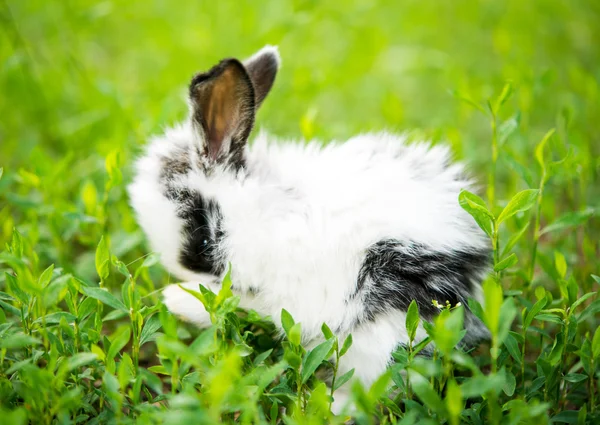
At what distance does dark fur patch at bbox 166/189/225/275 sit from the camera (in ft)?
7.63

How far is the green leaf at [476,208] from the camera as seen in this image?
6.31 feet

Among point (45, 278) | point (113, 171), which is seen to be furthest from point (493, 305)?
point (113, 171)

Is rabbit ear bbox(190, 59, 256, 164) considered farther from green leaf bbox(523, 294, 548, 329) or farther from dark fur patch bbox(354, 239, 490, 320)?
green leaf bbox(523, 294, 548, 329)

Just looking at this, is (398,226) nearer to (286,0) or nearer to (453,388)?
(453,388)

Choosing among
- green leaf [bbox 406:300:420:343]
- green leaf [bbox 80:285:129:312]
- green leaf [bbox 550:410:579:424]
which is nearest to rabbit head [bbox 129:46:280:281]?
green leaf [bbox 80:285:129:312]

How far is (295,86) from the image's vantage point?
3768 mm

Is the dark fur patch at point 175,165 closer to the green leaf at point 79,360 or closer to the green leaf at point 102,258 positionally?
the green leaf at point 102,258

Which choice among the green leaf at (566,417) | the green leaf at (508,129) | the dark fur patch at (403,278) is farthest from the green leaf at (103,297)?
A: the green leaf at (508,129)

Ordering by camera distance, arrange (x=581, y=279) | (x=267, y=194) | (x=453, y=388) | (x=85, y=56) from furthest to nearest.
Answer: (x=85, y=56), (x=581, y=279), (x=267, y=194), (x=453, y=388)

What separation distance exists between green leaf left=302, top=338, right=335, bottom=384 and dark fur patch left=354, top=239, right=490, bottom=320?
0.99ft

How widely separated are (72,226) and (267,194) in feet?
3.52

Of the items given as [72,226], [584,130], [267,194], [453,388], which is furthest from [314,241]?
[584,130]

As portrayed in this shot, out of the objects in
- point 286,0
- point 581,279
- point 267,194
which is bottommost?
point 581,279

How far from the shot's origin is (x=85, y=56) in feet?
16.6
